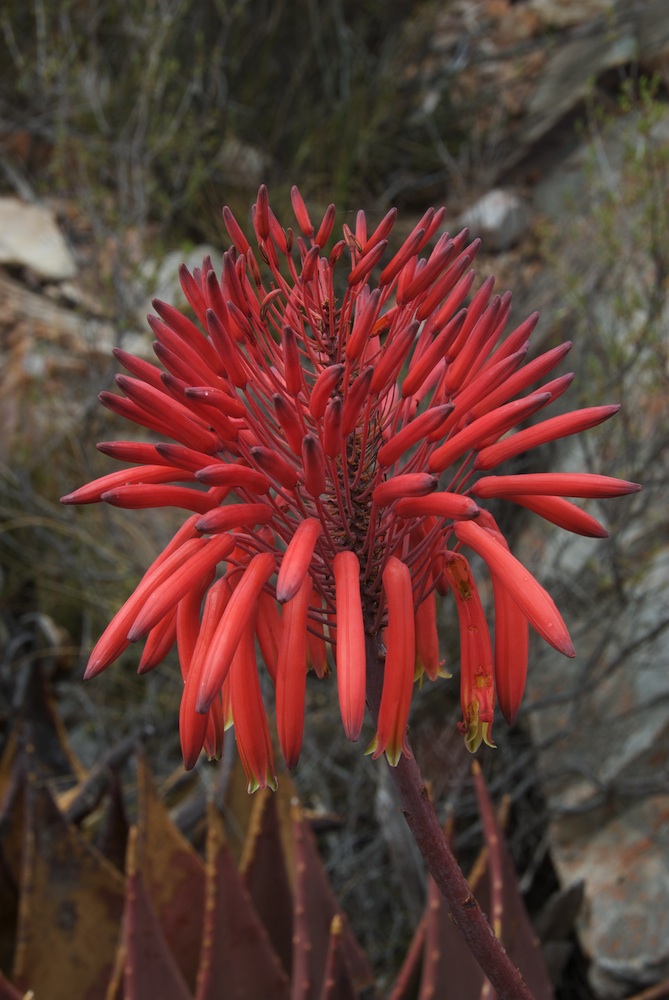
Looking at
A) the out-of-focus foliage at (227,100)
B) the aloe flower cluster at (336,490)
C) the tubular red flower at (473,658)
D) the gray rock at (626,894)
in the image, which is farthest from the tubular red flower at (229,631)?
the out-of-focus foliage at (227,100)

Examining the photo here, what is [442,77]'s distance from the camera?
25.3 feet

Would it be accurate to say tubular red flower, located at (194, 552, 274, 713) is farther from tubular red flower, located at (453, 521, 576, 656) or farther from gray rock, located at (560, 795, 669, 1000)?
gray rock, located at (560, 795, 669, 1000)

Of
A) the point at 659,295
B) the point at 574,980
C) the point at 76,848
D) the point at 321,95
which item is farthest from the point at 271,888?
the point at 321,95

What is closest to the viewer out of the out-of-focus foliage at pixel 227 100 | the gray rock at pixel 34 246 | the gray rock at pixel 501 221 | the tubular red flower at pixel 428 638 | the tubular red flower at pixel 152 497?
the tubular red flower at pixel 152 497

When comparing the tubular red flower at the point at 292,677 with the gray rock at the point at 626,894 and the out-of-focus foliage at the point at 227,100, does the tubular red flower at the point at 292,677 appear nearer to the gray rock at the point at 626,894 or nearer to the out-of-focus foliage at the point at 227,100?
the gray rock at the point at 626,894

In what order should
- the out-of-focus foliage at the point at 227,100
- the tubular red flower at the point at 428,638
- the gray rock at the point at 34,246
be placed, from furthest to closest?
the gray rock at the point at 34,246 < the out-of-focus foliage at the point at 227,100 < the tubular red flower at the point at 428,638

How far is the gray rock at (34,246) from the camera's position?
Result: 6.41 m

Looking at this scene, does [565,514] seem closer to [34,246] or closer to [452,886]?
[452,886]

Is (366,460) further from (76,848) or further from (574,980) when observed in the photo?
(574,980)

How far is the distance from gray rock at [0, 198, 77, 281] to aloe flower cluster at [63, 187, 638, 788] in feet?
18.6

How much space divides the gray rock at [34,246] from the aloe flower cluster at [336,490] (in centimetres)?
566

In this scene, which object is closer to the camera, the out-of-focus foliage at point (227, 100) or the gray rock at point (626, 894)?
the gray rock at point (626, 894)

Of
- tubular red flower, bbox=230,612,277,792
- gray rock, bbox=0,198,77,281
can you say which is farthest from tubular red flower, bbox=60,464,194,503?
gray rock, bbox=0,198,77,281

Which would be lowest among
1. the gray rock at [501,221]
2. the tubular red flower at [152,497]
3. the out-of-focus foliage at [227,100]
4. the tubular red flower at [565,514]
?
the tubular red flower at [565,514]
